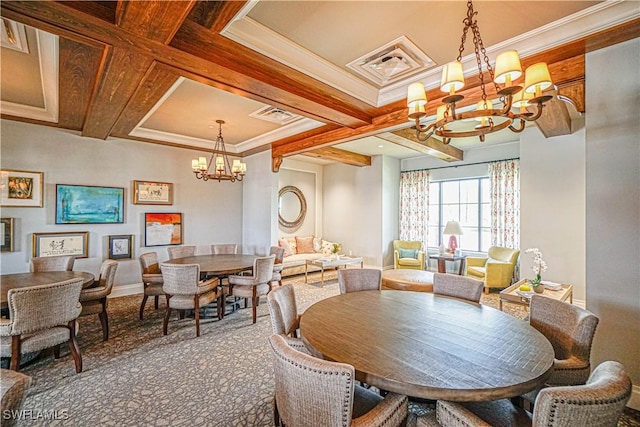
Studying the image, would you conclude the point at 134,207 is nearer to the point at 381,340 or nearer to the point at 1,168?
the point at 1,168

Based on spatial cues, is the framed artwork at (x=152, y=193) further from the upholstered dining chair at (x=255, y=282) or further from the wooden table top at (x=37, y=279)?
the upholstered dining chair at (x=255, y=282)

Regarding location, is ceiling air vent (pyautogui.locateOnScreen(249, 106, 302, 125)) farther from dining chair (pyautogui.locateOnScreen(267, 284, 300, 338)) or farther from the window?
the window

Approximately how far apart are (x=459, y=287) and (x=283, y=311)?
1.65m

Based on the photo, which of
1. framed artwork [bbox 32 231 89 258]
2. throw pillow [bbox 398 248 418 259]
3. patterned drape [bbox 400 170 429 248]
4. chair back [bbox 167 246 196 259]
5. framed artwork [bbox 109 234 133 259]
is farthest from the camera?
patterned drape [bbox 400 170 429 248]

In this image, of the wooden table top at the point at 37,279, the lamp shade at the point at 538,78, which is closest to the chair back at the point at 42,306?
the wooden table top at the point at 37,279

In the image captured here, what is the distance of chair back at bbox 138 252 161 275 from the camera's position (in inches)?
162

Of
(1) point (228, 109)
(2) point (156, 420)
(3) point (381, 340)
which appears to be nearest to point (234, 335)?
(2) point (156, 420)

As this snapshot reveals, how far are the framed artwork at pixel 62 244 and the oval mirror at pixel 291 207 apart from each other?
13.1 feet

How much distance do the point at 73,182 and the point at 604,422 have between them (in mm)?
6287

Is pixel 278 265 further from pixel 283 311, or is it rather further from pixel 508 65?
pixel 508 65

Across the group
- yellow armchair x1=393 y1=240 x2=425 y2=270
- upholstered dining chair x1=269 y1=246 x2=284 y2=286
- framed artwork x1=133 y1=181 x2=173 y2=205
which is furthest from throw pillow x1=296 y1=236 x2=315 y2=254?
framed artwork x1=133 y1=181 x2=173 y2=205

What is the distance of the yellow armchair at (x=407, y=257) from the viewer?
260 inches

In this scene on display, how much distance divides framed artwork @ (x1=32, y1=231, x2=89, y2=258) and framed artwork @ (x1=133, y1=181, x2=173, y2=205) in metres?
0.97

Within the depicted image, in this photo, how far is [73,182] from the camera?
4.66 metres
